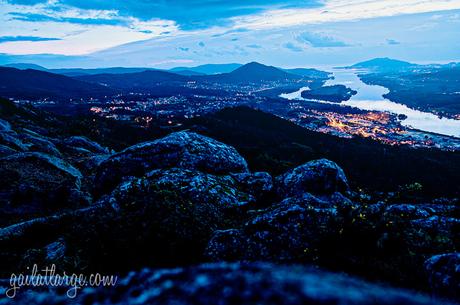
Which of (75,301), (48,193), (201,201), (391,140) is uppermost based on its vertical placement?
(75,301)

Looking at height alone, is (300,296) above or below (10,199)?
above

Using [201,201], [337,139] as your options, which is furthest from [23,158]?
[337,139]

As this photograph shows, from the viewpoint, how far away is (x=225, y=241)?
27.9 ft

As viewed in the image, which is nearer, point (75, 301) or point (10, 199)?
point (75, 301)

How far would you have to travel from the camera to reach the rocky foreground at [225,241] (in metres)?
2.61

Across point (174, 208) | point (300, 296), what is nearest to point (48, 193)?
point (174, 208)

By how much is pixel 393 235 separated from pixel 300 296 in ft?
23.8

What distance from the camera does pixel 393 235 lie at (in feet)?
27.0

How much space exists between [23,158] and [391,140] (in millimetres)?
179126

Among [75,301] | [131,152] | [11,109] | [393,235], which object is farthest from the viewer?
[11,109]

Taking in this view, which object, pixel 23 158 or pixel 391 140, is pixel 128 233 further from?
pixel 391 140

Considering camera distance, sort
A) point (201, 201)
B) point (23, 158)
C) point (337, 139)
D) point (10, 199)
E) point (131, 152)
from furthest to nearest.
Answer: point (337, 139) < point (23, 158) < point (131, 152) < point (10, 199) < point (201, 201)

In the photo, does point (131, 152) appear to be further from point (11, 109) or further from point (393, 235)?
point (11, 109)

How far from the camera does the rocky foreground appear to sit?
261 centimetres
